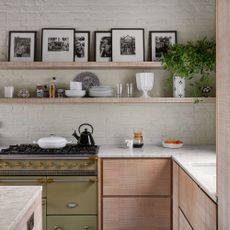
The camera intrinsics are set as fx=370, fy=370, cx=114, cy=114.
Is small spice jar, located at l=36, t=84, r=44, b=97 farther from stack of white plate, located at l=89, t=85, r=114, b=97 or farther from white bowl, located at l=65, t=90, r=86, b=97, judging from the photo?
stack of white plate, located at l=89, t=85, r=114, b=97

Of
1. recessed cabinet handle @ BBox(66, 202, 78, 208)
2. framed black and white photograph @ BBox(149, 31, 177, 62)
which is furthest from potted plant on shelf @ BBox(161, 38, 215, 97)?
recessed cabinet handle @ BBox(66, 202, 78, 208)

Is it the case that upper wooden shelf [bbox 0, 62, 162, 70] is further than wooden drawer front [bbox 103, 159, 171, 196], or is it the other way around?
upper wooden shelf [bbox 0, 62, 162, 70]

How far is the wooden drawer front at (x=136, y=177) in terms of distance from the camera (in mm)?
3391

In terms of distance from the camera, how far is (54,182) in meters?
3.36

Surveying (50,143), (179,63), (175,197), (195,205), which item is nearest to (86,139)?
(50,143)

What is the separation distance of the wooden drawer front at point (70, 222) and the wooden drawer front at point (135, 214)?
14 cm

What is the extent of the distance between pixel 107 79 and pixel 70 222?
1.56 metres

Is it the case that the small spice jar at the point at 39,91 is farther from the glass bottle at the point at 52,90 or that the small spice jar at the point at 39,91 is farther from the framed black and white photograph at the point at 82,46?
the framed black and white photograph at the point at 82,46

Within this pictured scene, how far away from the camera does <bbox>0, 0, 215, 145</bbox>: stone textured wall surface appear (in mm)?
4023

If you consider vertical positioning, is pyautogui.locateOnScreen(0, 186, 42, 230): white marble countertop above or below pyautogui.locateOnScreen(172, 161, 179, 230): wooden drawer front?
above

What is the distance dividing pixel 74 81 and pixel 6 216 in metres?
2.74

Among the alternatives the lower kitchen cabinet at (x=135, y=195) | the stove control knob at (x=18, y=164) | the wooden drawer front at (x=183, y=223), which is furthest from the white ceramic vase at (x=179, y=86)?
the stove control knob at (x=18, y=164)

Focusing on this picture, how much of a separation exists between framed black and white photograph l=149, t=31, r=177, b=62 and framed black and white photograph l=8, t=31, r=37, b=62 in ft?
4.19

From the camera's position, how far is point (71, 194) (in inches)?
132
